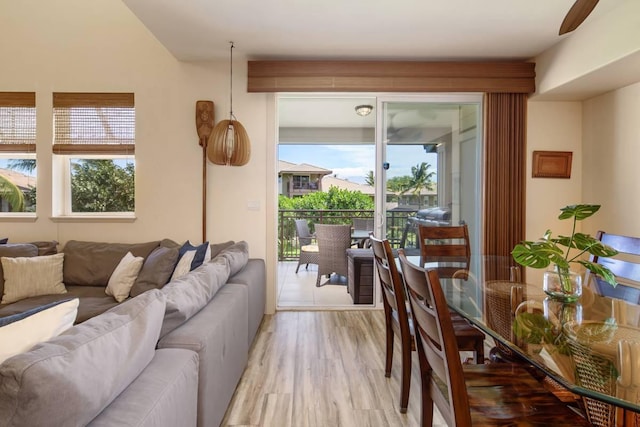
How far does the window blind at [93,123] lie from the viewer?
3371 mm

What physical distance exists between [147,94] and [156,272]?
1.89 meters

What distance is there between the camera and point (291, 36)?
2818 mm

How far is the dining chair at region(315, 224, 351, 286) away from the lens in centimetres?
424

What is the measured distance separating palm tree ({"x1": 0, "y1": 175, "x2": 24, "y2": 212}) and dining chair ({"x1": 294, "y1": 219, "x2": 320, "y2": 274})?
11.0ft

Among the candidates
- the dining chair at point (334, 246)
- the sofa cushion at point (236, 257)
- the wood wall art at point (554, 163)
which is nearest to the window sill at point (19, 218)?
the sofa cushion at point (236, 257)

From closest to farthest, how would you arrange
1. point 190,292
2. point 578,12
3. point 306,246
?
point 578,12 → point 190,292 → point 306,246

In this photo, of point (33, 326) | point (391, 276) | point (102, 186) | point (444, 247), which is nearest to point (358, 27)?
point (444, 247)

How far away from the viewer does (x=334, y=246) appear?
4.29 m

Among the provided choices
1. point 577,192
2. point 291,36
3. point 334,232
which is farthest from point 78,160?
point 577,192

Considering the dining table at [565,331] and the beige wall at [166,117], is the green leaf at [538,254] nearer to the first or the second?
the dining table at [565,331]

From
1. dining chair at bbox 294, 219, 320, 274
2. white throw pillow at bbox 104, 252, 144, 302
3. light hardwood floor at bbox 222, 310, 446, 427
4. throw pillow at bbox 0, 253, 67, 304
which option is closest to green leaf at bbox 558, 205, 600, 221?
light hardwood floor at bbox 222, 310, 446, 427

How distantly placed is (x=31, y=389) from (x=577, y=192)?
4.24 m

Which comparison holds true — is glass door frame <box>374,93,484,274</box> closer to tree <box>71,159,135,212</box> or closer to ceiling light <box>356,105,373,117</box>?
ceiling light <box>356,105,373,117</box>

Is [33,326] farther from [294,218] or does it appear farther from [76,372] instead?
[294,218]
